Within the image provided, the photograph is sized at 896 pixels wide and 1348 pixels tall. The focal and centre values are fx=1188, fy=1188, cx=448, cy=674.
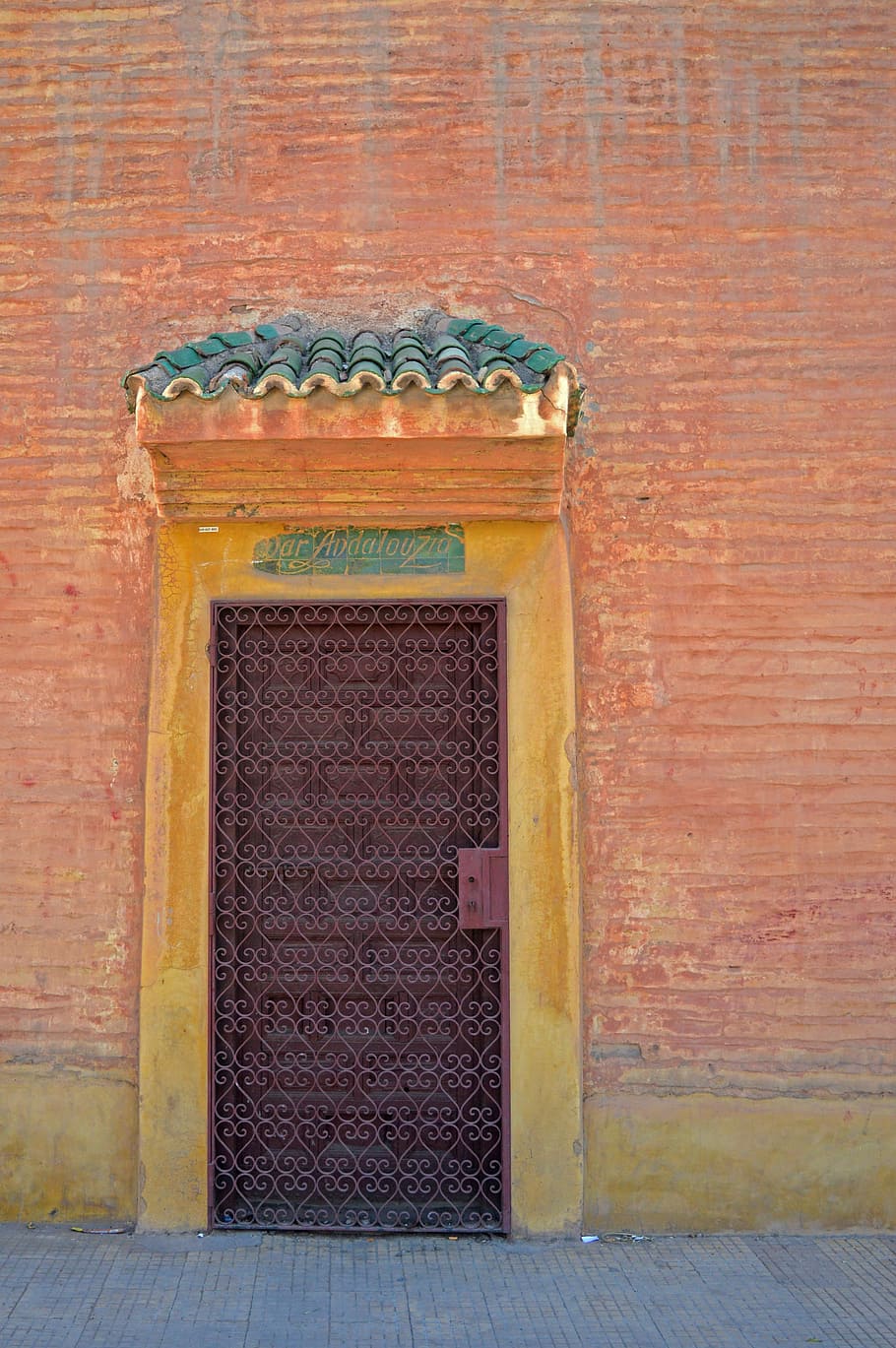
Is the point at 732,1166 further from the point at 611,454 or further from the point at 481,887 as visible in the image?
the point at 611,454

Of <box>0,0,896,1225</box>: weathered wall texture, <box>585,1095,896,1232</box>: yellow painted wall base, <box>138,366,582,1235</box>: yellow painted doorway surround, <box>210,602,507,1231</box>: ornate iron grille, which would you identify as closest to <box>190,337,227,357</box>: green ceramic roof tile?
<box>0,0,896,1225</box>: weathered wall texture

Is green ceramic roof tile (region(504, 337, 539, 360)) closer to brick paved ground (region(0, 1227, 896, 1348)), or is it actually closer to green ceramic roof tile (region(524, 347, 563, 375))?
green ceramic roof tile (region(524, 347, 563, 375))

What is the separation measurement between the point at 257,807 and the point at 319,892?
402 mm

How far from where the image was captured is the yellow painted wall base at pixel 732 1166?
174 inches

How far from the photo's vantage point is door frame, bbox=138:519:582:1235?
439 centimetres

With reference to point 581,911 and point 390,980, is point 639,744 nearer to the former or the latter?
point 581,911

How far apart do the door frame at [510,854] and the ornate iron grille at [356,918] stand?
0.24ft

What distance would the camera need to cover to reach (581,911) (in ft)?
14.8

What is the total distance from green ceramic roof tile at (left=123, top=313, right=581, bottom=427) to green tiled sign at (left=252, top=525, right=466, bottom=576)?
0.62 m

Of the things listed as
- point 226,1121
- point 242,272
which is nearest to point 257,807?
point 226,1121

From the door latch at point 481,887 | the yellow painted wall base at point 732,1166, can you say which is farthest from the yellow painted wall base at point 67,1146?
the yellow painted wall base at point 732,1166

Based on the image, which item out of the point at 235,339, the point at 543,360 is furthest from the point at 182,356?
the point at 543,360

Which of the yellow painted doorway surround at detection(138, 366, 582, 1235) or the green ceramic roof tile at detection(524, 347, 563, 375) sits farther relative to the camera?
the yellow painted doorway surround at detection(138, 366, 582, 1235)

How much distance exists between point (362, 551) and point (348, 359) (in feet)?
2.35
